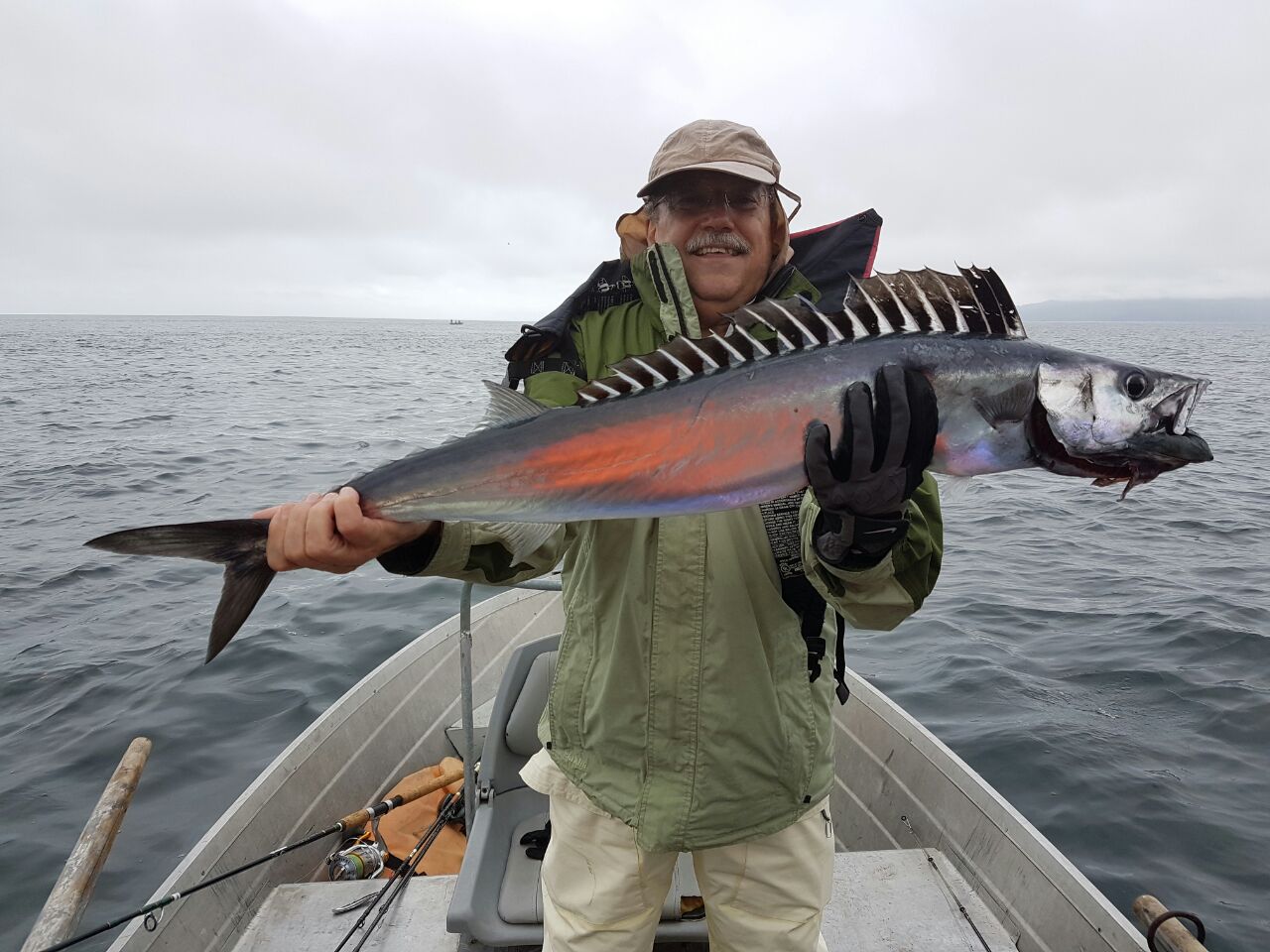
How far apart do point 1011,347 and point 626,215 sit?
205 cm

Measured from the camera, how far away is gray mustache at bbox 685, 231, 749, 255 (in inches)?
139

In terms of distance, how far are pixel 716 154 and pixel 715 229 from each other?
0.33 metres

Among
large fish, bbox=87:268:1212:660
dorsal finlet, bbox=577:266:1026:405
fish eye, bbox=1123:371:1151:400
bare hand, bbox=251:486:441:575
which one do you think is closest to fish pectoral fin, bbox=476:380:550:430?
large fish, bbox=87:268:1212:660

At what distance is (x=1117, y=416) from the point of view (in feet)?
8.87

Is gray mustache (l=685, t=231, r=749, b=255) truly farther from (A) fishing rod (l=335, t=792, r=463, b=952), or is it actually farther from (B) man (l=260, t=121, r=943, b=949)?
(A) fishing rod (l=335, t=792, r=463, b=952)

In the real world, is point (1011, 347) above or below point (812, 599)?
above

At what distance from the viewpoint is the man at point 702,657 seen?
111 inches

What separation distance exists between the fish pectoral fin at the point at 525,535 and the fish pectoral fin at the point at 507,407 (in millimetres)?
414

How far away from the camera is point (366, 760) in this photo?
6.47m

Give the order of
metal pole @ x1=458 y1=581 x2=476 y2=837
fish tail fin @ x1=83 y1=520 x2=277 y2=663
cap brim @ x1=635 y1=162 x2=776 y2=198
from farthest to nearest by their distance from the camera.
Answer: metal pole @ x1=458 y1=581 x2=476 y2=837
cap brim @ x1=635 y1=162 x2=776 y2=198
fish tail fin @ x1=83 y1=520 x2=277 y2=663

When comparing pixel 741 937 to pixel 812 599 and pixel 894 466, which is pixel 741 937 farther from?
pixel 894 466

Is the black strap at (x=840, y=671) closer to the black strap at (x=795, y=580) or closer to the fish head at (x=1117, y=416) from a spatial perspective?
the black strap at (x=795, y=580)

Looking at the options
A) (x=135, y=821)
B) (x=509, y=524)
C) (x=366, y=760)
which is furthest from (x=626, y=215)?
(x=135, y=821)

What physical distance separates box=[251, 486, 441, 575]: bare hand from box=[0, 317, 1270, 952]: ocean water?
2247 millimetres
